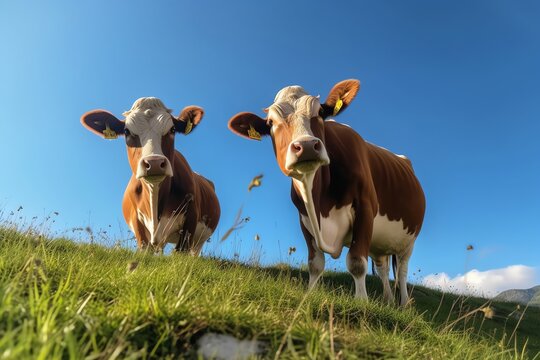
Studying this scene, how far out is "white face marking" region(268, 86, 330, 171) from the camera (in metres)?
5.82

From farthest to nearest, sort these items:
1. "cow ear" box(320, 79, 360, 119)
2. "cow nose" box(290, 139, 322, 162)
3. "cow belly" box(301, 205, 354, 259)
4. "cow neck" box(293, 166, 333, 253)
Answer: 1. "cow ear" box(320, 79, 360, 119)
2. "cow belly" box(301, 205, 354, 259)
3. "cow neck" box(293, 166, 333, 253)
4. "cow nose" box(290, 139, 322, 162)

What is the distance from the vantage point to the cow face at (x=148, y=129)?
684 centimetres

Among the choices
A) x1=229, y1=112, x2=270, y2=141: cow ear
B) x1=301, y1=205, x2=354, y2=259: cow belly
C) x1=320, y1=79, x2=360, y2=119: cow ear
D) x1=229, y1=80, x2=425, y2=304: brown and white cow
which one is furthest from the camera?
x1=229, y1=112, x2=270, y2=141: cow ear

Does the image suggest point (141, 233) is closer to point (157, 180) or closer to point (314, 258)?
point (157, 180)

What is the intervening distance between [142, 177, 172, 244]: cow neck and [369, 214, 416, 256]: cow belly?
3637mm

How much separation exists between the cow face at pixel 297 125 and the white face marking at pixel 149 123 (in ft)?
4.33

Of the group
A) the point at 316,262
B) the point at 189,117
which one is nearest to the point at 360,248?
the point at 316,262

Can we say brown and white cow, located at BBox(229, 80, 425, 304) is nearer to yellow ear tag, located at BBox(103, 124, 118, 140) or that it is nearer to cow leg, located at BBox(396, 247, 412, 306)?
cow leg, located at BBox(396, 247, 412, 306)

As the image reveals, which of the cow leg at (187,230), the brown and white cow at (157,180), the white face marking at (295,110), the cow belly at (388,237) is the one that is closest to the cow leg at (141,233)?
the brown and white cow at (157,180)

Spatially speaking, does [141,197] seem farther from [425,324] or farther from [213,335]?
[213,335]

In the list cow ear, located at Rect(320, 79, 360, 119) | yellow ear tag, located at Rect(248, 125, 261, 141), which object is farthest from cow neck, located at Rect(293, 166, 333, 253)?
yellow ear tag, located at Rect(248, 125, 261, 141)

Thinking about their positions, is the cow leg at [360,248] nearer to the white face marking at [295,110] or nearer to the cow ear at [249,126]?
the white face marking at [295,110]

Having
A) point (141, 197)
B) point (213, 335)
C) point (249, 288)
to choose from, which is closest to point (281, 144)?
point (249, 288)

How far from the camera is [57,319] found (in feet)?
7.36
